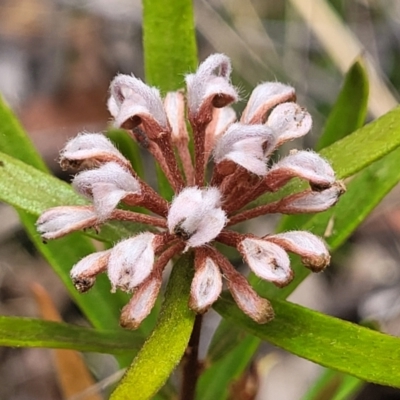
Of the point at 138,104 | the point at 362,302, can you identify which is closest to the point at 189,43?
the point at 138,104

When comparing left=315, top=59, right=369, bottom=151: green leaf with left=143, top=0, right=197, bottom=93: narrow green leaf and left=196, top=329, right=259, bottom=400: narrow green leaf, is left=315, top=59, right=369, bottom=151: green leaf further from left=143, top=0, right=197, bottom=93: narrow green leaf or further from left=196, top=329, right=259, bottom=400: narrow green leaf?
left=196, top=329, right=259, bottom=400: narrow green leaf

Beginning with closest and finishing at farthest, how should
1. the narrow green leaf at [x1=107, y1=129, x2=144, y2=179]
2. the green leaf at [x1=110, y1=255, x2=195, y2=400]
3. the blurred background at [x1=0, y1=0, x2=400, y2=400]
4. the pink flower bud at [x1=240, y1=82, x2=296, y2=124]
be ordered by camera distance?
the green leaf at [x1=110, y1=255, x2=195, y2=400], the pink flower bud at [x1=240, y1=82, x2=296, y2=124], the narrow green leaf at [x1=107, y1=129, x2=144, y2=179], the blurred background at [x1=0, y1=0, x2=400, y2=400]

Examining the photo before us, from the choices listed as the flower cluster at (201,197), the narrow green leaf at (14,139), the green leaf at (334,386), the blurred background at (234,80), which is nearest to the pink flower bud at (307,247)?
the flower cluster at (201,197)

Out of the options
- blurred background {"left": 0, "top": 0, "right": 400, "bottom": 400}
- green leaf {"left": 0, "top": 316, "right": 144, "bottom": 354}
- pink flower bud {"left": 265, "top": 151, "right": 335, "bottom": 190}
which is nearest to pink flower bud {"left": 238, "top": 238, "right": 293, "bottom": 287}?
pink flower bud {"left": 265, "top": 151, "right": 335, "bottom": 190}

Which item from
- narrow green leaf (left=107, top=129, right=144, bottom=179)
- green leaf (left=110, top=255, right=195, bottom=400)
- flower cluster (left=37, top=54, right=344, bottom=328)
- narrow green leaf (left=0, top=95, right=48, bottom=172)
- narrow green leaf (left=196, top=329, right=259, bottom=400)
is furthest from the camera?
narrow green leaf (left=196, top=329, right=259, bottom=400)

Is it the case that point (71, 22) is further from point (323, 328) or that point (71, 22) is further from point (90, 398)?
point (323, 328)

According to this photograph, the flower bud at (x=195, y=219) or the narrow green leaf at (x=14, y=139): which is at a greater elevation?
the flower bud at (x=195, y=219)

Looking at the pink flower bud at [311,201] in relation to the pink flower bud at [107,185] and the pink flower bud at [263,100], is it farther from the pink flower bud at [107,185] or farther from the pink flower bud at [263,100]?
the pink flower bud at [107,185]
